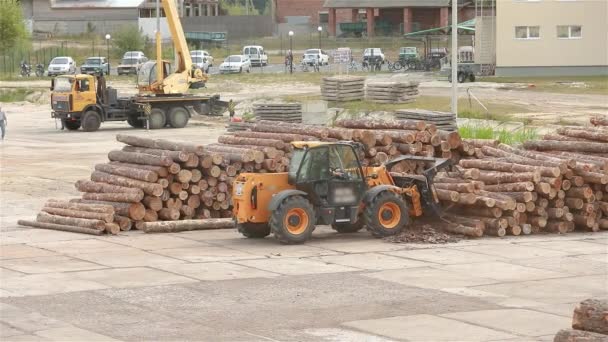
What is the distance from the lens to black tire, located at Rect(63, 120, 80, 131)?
5041 centimetres

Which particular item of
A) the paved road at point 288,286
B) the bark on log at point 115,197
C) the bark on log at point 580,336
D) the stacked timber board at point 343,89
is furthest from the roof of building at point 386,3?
the bark on log at point 580,336

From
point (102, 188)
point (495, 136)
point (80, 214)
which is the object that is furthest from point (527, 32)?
point (80, 214)

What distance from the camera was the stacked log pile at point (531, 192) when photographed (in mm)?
23328

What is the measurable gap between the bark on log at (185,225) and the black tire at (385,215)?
3.23 meters

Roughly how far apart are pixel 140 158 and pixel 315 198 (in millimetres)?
4638

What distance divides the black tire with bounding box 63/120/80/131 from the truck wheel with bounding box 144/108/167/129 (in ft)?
9.72

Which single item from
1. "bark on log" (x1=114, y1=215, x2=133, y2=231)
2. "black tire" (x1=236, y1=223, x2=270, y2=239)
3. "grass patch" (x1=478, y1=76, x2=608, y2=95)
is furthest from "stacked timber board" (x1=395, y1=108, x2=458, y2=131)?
"grass patch" (x1=478, y1=76, x2=608, y2=95)

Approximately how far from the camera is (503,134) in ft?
112

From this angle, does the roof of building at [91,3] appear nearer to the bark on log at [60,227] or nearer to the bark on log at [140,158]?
the bark on log at [140,158]

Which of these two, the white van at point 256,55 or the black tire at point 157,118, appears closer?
the black tire at point 157,118

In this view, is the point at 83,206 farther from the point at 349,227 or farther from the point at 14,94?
the point at 14,94

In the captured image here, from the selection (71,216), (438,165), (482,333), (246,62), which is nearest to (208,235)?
(71,216)

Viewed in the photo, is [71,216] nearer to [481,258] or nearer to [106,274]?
[106,274]

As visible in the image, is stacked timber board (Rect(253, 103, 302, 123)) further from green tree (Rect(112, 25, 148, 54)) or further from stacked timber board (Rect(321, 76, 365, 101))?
green tree (Rect(112, 25, 148, 54))
